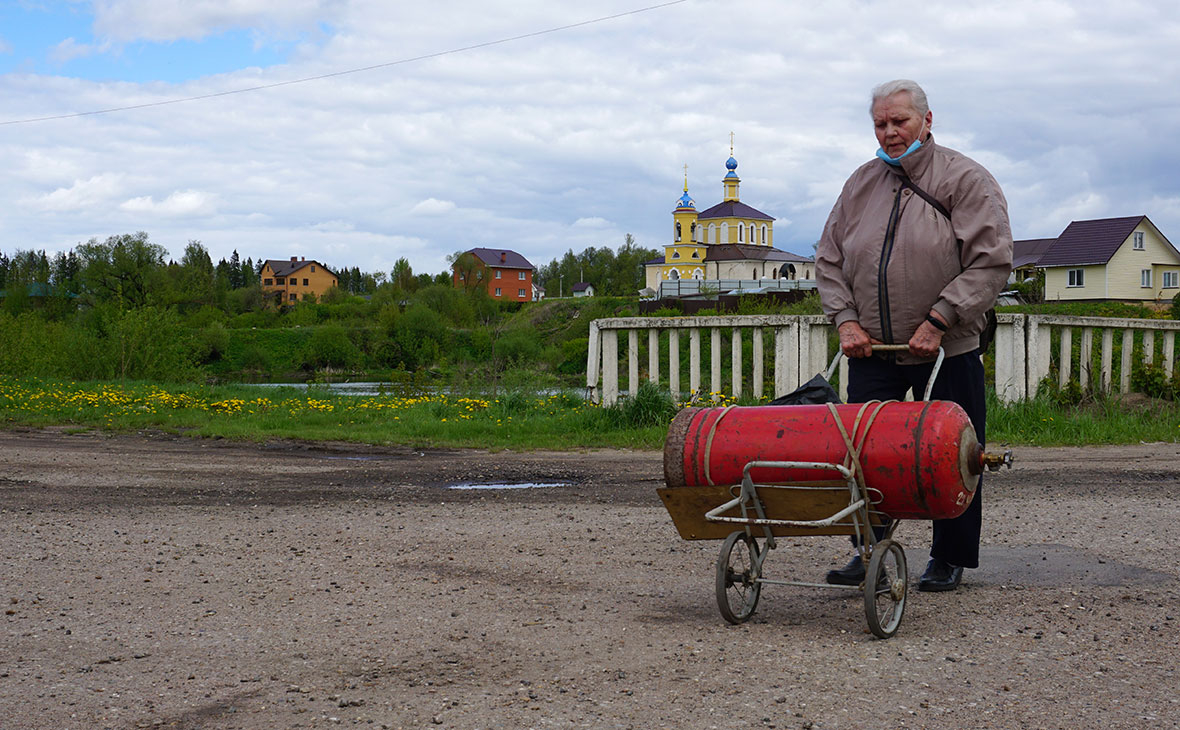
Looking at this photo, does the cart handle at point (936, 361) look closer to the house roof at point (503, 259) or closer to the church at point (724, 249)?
the church at point (724, 249)

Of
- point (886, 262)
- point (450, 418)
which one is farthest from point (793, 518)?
point (450, 418)

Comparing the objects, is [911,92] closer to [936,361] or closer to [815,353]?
[936,361]

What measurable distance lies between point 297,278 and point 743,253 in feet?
257

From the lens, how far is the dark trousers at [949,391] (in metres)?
4.93

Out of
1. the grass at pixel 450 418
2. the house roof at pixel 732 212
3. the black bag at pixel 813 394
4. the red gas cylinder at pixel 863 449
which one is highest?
the house roof at pixel 732 212

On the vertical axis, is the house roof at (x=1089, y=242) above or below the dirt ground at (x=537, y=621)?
above

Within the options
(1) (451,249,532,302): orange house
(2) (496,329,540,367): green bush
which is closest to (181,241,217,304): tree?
(2) (496,329,540,367): green bush

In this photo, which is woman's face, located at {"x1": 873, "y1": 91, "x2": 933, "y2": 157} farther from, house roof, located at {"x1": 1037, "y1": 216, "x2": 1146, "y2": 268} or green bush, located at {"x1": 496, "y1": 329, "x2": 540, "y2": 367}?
house roof, located at {"x1": 1037, "y1": 216, "x2": 1146, "y2": 268}

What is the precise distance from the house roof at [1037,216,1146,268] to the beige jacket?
68504mm

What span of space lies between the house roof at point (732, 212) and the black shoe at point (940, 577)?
124 metres

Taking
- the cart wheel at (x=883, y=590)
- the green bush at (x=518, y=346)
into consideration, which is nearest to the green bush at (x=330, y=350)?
the green bush at (x=518, y=346)

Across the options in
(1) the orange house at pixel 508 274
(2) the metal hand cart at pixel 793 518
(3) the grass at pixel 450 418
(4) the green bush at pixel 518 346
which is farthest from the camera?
(1) the orange house at pixel 508 274

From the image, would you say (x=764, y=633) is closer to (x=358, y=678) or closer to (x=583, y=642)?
(x=583, y=642)

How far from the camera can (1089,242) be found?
68312 mm
